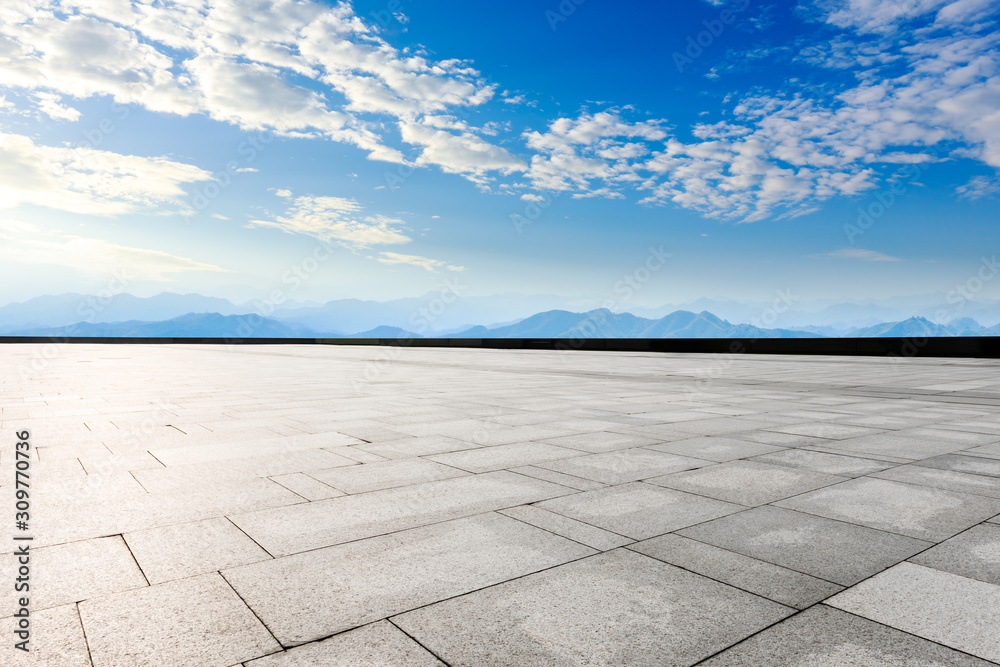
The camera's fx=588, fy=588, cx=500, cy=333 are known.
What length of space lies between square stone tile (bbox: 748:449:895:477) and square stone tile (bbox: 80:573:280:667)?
516 cm

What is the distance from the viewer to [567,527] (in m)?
4.10

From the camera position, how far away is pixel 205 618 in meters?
2.83

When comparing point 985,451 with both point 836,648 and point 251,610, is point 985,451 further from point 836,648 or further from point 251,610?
point 251,610

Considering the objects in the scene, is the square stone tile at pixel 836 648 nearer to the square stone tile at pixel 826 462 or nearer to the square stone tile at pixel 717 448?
the square stone tile at pixel 826 462

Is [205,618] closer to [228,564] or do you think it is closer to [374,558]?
[228,564]

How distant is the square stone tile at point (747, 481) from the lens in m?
4.91

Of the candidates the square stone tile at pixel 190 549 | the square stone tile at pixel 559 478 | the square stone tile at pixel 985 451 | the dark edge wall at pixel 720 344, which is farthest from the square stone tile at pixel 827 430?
the dark edge wall at pixel 720 344

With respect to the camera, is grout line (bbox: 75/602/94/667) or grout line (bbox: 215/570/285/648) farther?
grout line (bbox: 215/570/285/648)

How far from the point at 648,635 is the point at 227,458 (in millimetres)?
4983

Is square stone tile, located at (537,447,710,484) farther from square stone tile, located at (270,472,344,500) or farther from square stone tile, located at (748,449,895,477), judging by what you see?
square stone tile, located at (270,472,344,500)

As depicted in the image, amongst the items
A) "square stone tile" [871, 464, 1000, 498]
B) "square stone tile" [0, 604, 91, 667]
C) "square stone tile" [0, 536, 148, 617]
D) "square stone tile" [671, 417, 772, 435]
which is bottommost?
"square stone tile" [0, 604, 91, 667]

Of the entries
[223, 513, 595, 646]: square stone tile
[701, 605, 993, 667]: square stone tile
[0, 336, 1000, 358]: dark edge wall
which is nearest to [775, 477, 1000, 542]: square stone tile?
[701, 605, 993, 667]: square stone tile

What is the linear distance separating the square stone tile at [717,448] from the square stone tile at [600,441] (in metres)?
0.29

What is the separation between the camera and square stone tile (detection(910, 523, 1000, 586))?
11.2ft
